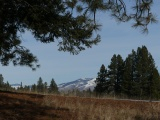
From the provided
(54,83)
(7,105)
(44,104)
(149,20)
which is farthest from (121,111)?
(54,83)

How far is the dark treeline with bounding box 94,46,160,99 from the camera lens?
59.3m

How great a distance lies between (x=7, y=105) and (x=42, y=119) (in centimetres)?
230

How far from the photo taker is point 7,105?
48.2 ft

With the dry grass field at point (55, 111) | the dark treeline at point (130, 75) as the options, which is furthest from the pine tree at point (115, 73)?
the dry grass field at point (55, 111)

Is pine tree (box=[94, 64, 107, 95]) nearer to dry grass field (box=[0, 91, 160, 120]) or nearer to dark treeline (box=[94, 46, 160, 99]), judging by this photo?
dark treeline (box=[94, 46, 160, 99])

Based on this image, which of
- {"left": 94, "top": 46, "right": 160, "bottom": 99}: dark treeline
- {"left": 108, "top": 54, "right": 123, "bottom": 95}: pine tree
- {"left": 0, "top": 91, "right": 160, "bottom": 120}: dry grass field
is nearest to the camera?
{"left": 0, "top": 91, "right": 160, "bottom": 120}: dry grass field

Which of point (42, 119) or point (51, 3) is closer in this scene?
point (42, 119)

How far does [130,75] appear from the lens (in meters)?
62.3

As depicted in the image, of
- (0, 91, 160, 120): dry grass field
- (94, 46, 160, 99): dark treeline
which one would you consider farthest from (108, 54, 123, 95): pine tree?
(0, 91, 160, 120): dry grass field

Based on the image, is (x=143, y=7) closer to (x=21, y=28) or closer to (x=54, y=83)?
(x=21, y=28)

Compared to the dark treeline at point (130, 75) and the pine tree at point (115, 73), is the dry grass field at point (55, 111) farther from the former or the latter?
the pine tree at point (115, 73)

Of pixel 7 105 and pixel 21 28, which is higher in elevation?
pixel 21 28

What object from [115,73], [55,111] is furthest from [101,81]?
[55,111]

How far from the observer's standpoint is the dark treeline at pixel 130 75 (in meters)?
59.3
